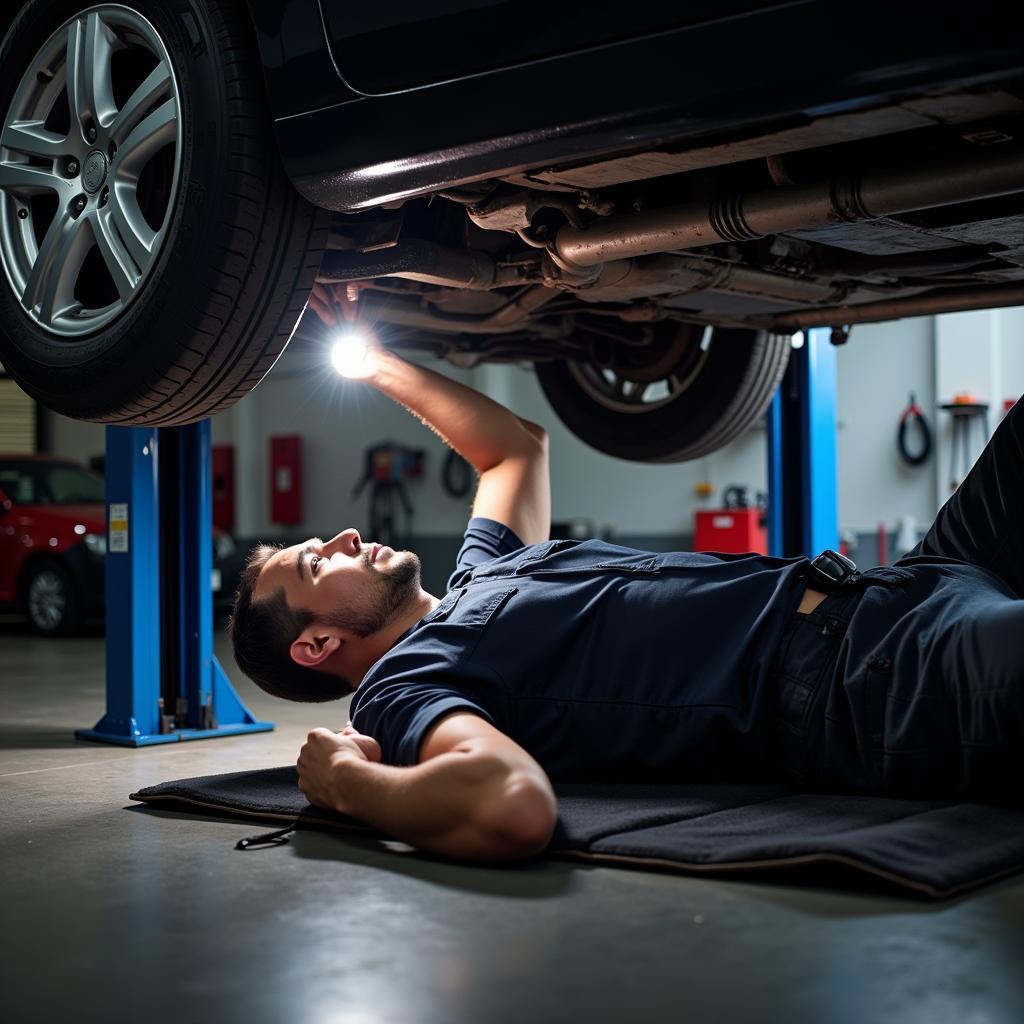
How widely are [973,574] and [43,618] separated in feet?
21.7

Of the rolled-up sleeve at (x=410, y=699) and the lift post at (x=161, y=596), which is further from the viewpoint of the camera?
the lift post at (x=161, y=596)

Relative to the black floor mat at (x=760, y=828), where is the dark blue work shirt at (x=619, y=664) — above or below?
above

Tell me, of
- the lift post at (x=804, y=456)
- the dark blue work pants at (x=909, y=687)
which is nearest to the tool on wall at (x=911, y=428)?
the lift post at (x=804, y=456)

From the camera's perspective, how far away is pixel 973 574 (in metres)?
2.17

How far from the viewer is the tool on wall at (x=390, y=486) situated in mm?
10906

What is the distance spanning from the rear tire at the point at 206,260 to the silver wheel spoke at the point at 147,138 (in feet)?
0.10

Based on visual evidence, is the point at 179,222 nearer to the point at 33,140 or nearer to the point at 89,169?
the point at 89,169

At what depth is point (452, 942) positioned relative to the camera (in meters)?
1.48

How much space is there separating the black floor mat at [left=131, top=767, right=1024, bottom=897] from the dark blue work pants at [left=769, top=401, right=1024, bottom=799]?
0.05 meters

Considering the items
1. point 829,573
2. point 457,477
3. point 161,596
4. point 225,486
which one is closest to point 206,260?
point 829,573

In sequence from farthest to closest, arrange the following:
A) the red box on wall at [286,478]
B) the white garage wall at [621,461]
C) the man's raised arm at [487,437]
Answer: the red box on wall at [286,478] → the white garage wall at [621,461] → the man's raised arm at [487,437]

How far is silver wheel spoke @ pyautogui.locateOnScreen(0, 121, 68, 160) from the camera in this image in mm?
2469

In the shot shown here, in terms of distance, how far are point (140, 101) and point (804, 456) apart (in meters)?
2.47

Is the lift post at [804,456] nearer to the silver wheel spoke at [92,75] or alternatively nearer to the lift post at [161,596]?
the lift post at [161,596]
